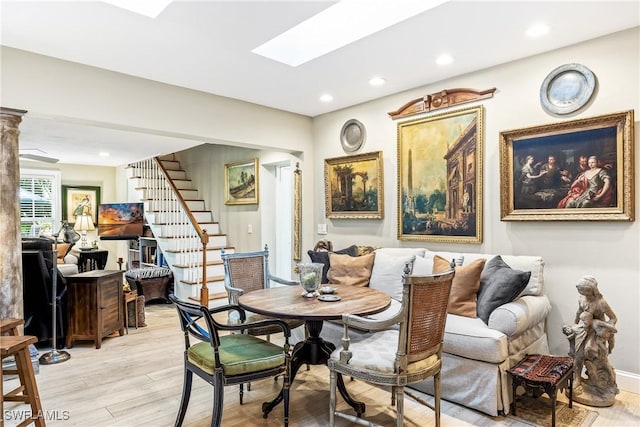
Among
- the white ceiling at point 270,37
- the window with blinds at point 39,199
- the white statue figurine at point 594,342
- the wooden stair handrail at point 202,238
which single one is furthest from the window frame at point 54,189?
the white statue figurine at point 594,342

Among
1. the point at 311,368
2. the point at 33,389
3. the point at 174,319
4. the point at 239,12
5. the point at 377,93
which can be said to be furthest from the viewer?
the point at 174,319

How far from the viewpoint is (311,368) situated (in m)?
3.41

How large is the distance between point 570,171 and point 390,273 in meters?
1.68

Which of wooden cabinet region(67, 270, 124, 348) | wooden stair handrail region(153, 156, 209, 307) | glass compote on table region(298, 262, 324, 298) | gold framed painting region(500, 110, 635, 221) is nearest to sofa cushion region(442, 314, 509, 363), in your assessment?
glass compote on table region(298, 262, 324, 298)

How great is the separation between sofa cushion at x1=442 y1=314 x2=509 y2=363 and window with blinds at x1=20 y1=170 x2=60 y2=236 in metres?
7.77

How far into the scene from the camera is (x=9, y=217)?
3.13 metres

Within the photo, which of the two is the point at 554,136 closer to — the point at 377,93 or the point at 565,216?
the point at 565,216

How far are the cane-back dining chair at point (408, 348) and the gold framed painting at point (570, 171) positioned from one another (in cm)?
155

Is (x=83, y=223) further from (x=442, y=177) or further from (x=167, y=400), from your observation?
(x=442, y=177)

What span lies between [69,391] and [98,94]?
7.98 ft

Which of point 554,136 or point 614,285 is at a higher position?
point 554,136

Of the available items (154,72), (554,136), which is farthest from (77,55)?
Answer: (554,136)

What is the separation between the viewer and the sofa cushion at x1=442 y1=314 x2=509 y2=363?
2543mm

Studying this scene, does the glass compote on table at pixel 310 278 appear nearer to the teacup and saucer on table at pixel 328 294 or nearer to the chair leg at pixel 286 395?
the teacup and saucer on table at pixel 328 294
